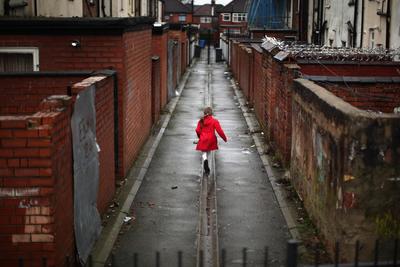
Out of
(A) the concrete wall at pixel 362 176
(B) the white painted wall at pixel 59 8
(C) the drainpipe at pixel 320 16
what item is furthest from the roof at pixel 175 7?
(A) the concrete wall at pixel 362 176

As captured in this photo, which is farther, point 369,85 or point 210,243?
point 369,85

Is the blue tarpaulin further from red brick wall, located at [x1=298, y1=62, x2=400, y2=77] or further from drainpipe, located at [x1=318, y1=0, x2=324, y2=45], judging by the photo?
red brick wall, located at [x1=298, y1=62, x2=400, y2=77]

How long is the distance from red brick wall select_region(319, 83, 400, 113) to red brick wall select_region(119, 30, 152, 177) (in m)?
3.75

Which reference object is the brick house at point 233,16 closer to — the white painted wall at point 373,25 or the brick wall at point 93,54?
the white painted wall at point 373,25

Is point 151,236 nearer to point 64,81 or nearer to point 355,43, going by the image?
point 64,81

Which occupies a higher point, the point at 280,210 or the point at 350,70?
the point at 350,70

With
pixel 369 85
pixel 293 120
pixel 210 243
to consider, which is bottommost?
pixel 210 243

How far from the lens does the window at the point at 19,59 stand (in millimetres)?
11039

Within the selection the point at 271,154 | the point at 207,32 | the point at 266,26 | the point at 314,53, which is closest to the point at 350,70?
the point at 314,53

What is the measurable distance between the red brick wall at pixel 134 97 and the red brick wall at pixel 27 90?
1.46 meters

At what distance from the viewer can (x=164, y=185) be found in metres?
11.7

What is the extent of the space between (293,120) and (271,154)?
3.28 metres

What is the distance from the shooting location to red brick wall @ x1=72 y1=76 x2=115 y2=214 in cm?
902

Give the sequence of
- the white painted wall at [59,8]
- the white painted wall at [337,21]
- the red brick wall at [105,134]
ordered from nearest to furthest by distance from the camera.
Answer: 1. the red brick wall at [105,134]
2. the white painted wall at [59,8]
3. the white painted wall at [337,21]
